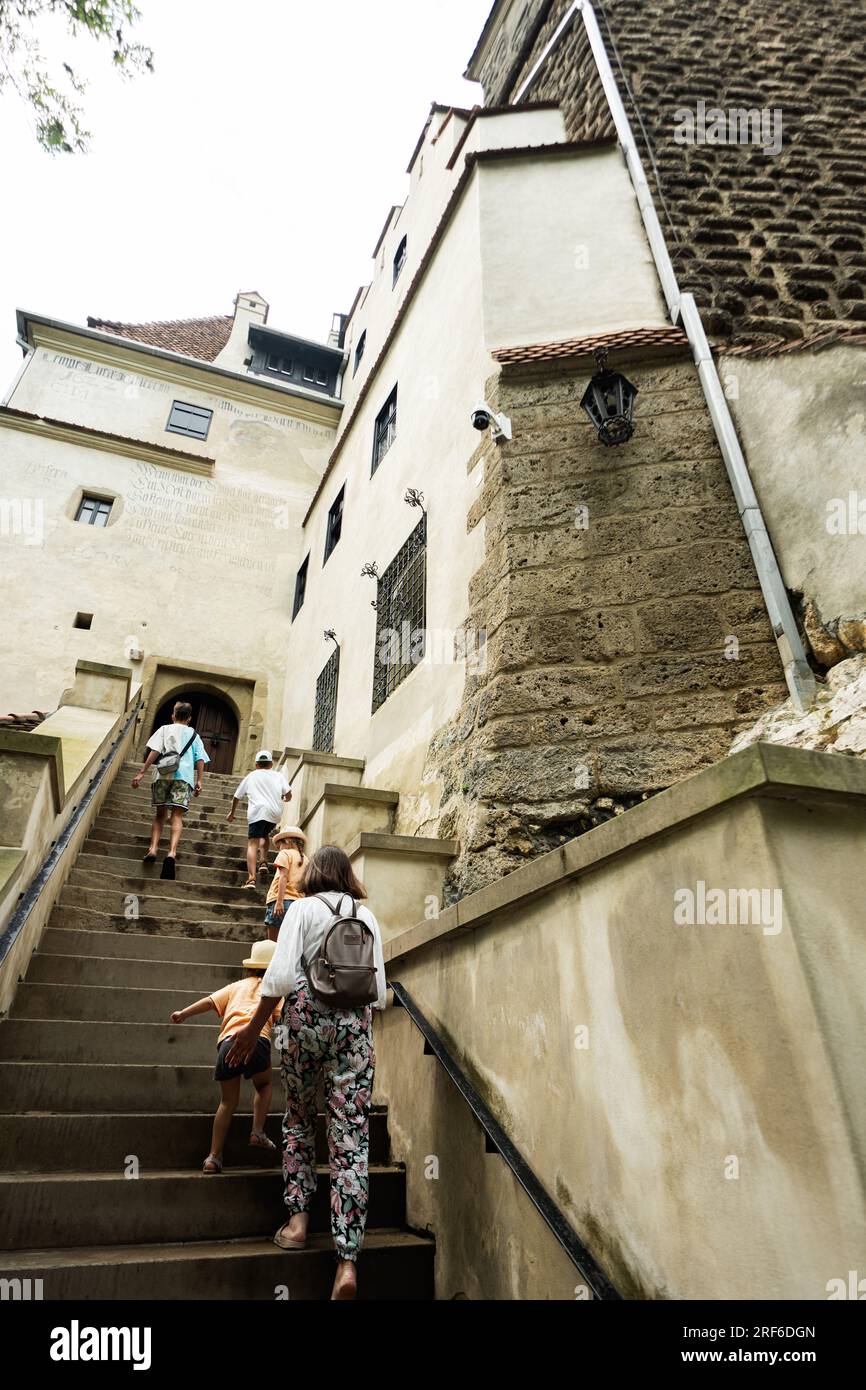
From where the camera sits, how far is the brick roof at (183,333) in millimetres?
18781

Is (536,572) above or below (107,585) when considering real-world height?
below

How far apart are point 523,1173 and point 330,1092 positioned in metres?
0.76

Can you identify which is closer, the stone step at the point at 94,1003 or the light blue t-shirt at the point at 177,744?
the stone step at the point at 94,1003

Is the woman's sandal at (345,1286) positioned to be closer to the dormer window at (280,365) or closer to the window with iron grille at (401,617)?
the window with iron grille at (401,617)

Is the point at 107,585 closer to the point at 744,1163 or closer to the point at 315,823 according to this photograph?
the point at 315,823

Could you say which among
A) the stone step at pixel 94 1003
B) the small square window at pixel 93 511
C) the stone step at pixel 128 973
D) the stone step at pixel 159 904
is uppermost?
the small square window at pixel 93 511

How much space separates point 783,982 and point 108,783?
7096mm

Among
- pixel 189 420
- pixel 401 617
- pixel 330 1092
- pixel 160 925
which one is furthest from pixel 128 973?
pixel 189 420

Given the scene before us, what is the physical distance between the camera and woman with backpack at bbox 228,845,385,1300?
2729mm

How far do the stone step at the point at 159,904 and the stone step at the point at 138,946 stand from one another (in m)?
0.31

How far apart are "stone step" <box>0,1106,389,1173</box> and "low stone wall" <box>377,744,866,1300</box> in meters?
1.02

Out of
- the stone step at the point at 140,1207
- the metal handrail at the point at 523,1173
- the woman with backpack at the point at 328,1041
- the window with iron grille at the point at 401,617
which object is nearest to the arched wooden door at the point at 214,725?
the window with iron grille at the point at 401,617
